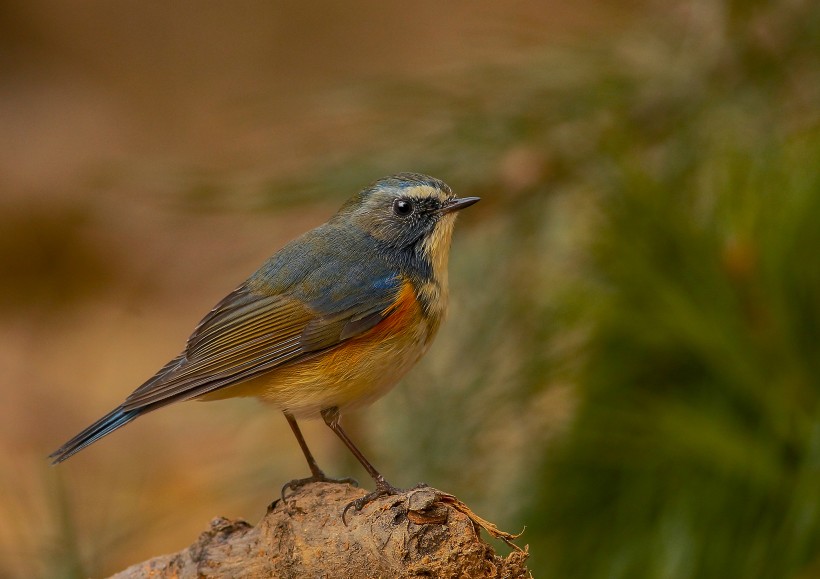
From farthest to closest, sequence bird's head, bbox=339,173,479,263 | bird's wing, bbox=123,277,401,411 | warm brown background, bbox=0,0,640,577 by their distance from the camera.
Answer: warm brown background, bbox=0,0,640,577, bird's head, bbox=339,173,479,263, bird's wing, bbox=123,277,401,411

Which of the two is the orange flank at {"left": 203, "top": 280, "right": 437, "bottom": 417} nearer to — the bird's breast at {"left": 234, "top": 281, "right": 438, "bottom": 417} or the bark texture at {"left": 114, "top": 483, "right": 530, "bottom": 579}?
the bird's breast at {"left": 234, "top": 281, "right": 438, "bottom": 417}

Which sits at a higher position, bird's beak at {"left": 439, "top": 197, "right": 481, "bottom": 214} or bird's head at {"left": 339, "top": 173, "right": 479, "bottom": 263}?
bird's head at {"left": 339, "top": 173, "right": 479, "bottom": 263}

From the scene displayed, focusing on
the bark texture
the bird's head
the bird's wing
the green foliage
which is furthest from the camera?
the bird's head

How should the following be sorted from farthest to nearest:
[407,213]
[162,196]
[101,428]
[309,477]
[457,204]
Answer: [162,196]
[407,213]
[457,204]
[309,477]
[101,428]

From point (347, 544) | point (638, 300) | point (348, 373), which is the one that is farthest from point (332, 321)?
point (347, 544)

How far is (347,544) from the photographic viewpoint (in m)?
1.68

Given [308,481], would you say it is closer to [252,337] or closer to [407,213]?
[252,337]

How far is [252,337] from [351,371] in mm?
271

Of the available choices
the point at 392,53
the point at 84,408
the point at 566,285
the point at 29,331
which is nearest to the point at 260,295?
the point at 566,285

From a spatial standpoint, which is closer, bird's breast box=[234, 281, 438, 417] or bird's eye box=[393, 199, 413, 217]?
bird's breast box=[234, 281, 438, 417]

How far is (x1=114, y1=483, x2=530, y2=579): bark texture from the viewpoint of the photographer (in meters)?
1.55

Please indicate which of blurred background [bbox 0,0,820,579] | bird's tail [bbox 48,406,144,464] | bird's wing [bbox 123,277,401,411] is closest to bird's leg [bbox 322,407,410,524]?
bird's wing [bbox 123,277,401,411]

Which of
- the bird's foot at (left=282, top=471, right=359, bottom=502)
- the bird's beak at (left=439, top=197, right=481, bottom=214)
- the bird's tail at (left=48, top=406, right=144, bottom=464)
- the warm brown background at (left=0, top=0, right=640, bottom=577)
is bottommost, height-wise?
the bird's foot at (left=282, top=471, right=359, bottom=502)

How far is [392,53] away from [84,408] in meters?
2.99
